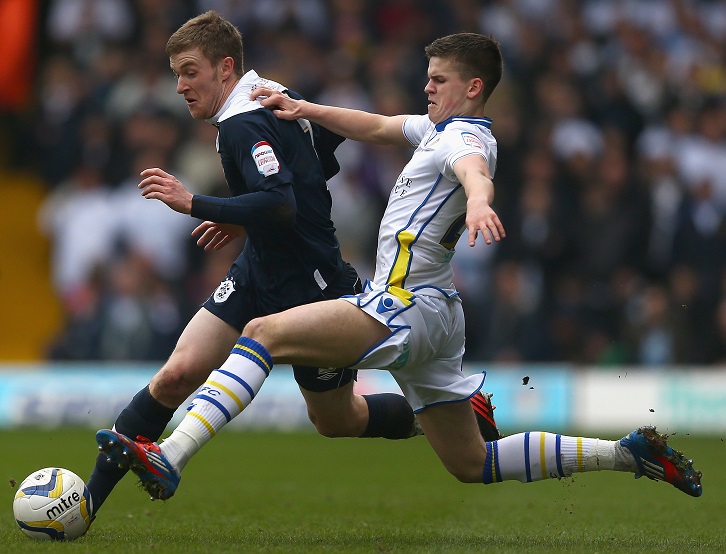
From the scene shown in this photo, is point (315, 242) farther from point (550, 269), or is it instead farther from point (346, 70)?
point (346, 70)

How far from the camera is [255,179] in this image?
6281 millimetres

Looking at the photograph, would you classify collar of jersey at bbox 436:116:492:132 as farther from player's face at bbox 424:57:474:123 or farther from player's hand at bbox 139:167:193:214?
player's hand at bbox 139:167:193:214

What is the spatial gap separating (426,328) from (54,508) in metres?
1.97

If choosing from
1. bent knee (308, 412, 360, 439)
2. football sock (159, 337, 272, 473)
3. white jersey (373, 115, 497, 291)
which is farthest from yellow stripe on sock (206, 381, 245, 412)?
bent knee (308, 412, 360, 439)

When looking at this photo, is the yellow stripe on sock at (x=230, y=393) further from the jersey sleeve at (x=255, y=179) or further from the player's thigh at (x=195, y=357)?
the jersey sleeve at (x=255, y=179)

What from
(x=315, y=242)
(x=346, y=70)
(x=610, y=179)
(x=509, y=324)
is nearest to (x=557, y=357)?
(x=509, y=324)

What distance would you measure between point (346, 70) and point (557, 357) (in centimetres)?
440

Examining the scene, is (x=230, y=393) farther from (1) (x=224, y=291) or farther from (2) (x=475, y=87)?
(2) (x=475, y=87)

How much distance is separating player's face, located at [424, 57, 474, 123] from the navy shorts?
1094 mm

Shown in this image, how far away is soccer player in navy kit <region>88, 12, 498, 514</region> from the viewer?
6.41 meters

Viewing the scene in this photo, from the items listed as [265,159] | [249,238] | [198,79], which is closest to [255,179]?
[265,159]

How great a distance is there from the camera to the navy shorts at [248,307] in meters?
6.73

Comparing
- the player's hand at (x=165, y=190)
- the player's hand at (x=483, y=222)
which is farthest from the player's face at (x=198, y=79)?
the player's hand at (x=483, y=222)

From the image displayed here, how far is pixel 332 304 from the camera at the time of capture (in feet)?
20.1
